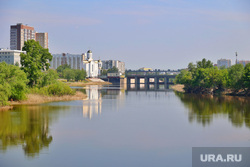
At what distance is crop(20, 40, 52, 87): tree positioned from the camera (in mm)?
65562

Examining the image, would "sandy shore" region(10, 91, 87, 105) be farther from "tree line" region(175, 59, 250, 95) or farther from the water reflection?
"tree line" region(175, 59, 250, 95)

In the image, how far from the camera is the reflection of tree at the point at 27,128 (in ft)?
96.9

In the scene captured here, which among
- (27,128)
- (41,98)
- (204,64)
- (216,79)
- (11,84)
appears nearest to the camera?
(27,128)

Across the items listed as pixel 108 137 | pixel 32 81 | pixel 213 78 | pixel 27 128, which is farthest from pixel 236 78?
pixel 27 128

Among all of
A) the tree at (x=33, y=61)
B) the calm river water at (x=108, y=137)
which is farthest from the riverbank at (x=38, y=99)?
the calm river water at (x=108, y=137)

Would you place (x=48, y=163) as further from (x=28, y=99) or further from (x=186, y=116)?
(x=28, y=99)

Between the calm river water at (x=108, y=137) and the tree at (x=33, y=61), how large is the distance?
1607 cm

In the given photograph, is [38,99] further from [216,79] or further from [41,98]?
[216,79]

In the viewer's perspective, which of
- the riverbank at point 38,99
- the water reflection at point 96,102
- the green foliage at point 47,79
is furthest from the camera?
the green foliage at point 47,79

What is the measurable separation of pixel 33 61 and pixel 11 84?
1545 centimetres

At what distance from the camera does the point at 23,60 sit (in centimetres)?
6712

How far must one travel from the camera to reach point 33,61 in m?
67.2

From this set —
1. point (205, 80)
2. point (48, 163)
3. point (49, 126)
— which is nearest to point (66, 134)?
point (49, 126)

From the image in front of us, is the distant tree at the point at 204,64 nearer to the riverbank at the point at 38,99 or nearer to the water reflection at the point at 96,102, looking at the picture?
the water reflection at the point at 96,102
